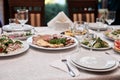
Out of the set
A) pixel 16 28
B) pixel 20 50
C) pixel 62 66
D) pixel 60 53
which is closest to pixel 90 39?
pixel 60 53

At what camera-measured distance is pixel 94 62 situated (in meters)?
1.07

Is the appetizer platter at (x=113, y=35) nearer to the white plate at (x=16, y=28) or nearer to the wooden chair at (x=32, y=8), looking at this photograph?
the white plate at (x=16, y=28)

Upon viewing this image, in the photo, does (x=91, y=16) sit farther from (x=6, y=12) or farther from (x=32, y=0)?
(x=6, y=12)

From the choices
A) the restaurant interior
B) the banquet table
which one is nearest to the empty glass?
the restaurant interior

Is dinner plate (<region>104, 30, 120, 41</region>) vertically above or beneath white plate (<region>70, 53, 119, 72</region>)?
above

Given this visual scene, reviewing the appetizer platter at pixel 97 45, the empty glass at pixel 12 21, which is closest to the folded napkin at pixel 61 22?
the empty glass at pixel 12 21

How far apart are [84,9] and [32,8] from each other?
1.96ft

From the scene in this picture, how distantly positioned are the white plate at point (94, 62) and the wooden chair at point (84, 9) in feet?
3.97

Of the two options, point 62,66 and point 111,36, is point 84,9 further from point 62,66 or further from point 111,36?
point 62,66

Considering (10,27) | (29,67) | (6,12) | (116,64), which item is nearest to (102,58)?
(116,64)

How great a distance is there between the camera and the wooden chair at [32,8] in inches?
87.7

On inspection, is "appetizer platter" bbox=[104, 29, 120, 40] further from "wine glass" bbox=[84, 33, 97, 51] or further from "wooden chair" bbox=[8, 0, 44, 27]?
"wooden chair" bbox=[8, 0, 44, 27]

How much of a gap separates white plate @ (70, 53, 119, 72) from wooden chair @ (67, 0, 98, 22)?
1211 mm

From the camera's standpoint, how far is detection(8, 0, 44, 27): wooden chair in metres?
2.23
